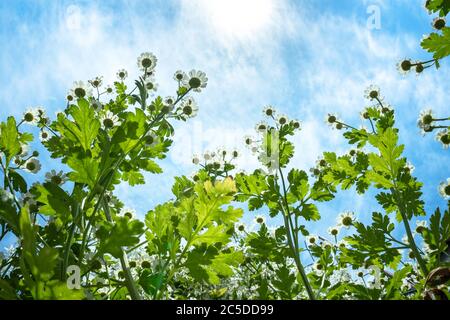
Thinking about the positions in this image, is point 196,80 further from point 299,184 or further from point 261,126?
point 261,126

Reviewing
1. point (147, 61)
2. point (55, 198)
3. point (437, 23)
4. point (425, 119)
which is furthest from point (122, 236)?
point (437, 23)

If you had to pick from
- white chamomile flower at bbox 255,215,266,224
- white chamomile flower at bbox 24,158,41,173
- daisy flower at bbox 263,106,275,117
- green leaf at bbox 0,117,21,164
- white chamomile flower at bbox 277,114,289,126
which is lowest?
green leaf at bbox 0,117,21,164

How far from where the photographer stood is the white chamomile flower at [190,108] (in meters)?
3.16

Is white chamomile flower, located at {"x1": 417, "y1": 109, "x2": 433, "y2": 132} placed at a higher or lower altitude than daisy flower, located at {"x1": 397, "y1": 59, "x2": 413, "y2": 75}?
lower

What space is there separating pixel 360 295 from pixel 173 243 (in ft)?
2.85

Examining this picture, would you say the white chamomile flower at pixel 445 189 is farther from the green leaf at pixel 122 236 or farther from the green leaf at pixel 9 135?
the green leaf at pixel 9 135

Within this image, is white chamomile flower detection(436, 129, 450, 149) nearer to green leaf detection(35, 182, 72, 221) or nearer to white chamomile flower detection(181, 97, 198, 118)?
white chamomile flower detection(181, 97, 198, 118)

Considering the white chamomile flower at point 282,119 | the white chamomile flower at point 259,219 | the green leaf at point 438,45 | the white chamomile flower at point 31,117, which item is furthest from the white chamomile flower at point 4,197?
the white chamomile flower at point 259,219

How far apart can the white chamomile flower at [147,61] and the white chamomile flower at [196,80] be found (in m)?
0.50

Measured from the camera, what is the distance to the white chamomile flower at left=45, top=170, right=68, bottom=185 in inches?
109

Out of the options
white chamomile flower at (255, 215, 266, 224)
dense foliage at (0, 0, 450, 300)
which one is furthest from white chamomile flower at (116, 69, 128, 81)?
white chamomile flower at (255, 215, 266, 224)

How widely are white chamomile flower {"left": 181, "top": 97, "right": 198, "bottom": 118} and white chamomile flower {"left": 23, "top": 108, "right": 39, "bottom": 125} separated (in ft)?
5.78
